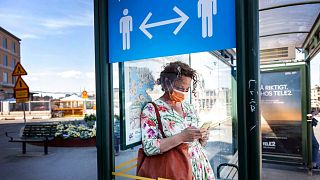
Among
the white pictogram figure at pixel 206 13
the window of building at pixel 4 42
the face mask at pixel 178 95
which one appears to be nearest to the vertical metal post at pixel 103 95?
the face mask at pixel 178 95

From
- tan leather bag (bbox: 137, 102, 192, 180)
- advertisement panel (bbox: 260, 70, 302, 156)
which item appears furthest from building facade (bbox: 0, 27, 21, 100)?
tan leather bag (bbox: 137, 102, 192, 180)

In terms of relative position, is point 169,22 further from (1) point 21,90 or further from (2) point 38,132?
(2) point 38,132

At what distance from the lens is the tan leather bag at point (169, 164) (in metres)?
1.79

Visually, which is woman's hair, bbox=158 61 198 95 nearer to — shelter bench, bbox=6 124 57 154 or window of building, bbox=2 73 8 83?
shelter bench, bbox=6 124 57 154

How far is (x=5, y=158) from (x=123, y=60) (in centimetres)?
649

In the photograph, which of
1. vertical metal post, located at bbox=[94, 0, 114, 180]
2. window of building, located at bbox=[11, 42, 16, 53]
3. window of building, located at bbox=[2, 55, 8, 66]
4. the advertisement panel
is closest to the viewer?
vertical metal post, located at bbox=[94, 0, 114, 180]

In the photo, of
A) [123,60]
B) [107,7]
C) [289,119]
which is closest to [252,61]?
[123,60]

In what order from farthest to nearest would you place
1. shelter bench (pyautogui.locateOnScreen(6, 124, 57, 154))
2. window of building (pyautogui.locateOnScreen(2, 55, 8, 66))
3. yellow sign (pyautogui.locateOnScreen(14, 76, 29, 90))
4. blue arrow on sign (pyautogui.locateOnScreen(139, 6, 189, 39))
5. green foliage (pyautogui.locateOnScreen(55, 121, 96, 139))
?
window of building (pyautogui.locateOnScreen(2, 55, 8, 66)) → green foliage (pyautogui.locateOnScreen(55, 121, 96, 139)) → shelter bench (pyautogui.locateOnScreen(6, 124, 57, 154)) → yellow sign (pyautogui.locateOnScreen(14, 76, 29, 90)) → blue arrow on sign (pyautogui.locateOnScreen(139, 6, 189, 39))

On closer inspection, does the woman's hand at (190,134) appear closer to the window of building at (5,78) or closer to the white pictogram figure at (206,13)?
the white pictogram figure at (206,13)

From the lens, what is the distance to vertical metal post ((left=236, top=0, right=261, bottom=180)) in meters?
1.42

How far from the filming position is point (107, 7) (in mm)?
2098

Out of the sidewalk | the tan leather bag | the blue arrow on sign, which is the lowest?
the sidewalk

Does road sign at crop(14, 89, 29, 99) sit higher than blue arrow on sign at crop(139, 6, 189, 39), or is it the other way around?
blue arrow on sign at crop(139, 6, 189, 39)

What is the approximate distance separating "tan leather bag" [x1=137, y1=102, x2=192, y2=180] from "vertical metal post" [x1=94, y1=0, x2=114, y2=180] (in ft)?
1.10
